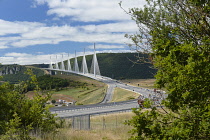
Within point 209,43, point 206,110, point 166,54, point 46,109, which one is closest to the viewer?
point 206,110

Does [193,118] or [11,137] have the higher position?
[193,118]

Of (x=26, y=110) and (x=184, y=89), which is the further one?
(x=26, y=110)

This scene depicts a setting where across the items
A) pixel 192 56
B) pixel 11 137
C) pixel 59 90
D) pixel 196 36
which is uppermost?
pixel 196 36

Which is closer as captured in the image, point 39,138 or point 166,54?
point 166,54

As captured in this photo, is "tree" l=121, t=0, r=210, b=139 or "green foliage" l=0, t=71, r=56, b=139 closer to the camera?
"tree" l=121, t=0, r=210, b=139

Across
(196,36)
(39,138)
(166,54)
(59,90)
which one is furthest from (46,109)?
(59,90)

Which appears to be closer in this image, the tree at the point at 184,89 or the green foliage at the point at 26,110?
the tree at the point at 184,89

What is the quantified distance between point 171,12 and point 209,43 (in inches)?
139

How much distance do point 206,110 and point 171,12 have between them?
16.1 ft

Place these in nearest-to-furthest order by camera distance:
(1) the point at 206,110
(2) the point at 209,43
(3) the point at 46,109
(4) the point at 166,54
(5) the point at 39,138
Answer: (1) the point at 206,110 < (2) the point at 209,43 < (4) the point at 166,54 < (5) the point at 39,138 < (3) the point at 46,109

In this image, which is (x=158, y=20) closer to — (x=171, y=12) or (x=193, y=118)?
(x=171, y=12)

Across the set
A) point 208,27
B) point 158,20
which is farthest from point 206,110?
point 158,20

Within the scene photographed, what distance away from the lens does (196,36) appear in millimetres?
8633

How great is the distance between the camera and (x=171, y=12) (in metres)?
10.2
